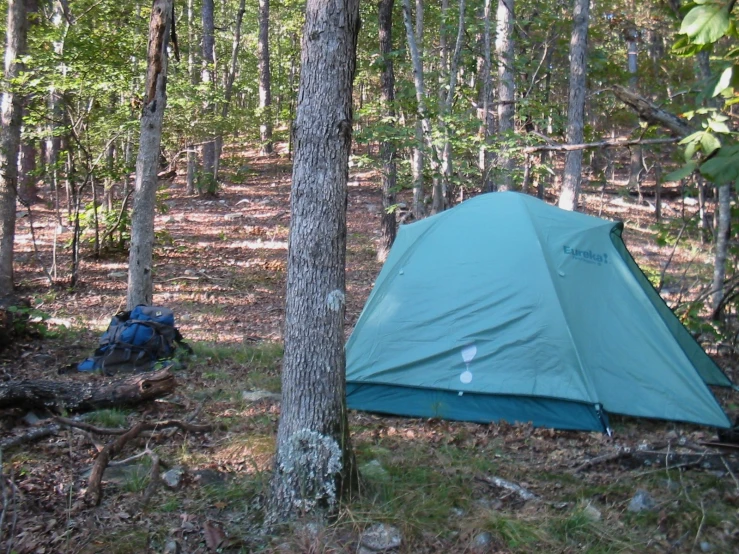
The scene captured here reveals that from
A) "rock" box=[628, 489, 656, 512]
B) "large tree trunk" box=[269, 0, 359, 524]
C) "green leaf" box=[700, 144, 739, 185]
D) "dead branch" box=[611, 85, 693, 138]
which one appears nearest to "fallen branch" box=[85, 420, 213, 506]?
"large tree trunk" box=[269, 0, 359, 524]

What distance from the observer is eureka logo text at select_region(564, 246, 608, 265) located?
5.93 meters

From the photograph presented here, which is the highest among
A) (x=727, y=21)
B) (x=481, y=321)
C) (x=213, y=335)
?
(x=727, y=21)

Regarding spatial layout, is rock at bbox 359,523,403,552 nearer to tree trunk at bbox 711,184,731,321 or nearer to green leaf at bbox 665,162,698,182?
green leaf at bbox 665,162,698,182

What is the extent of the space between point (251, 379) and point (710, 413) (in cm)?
393

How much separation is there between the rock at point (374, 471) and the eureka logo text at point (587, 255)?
2.68m

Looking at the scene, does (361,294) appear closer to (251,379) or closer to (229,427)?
(251,379)

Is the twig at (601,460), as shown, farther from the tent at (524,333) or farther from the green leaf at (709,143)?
the green leaf at (709,143)

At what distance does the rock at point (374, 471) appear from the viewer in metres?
4.05

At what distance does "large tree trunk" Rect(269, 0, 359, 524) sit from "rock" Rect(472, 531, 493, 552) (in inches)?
29.2

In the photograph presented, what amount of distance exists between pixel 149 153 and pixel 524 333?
466 cm

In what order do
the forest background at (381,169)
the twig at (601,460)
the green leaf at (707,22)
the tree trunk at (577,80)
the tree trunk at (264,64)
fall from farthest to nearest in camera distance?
the tree trunk at (264,64) → the tree trunk at (577,80) → the twig at (601,460) → the forest background at (381,169) → the green leaf at (707,22)

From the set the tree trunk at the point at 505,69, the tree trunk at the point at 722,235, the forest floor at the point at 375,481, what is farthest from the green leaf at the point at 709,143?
the tree trunk at the point at 505,69

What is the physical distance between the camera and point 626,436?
5242 millimetres

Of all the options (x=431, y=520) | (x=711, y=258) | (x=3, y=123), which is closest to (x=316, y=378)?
(x=431, y=520)
